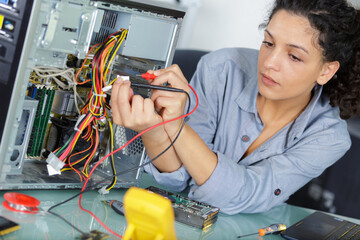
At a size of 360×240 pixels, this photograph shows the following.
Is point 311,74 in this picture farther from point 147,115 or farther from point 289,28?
point 147,115

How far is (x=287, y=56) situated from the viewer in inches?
55.9

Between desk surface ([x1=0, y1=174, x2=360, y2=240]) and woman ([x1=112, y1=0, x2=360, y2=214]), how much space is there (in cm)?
4

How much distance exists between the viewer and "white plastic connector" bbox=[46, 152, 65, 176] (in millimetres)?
1195

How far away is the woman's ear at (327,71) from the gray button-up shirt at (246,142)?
0.31 feet

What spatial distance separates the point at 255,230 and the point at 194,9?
8.98 feet

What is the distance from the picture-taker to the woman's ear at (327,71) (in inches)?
60.3

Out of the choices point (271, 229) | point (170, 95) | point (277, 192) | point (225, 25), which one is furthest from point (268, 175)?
point (225, 25)

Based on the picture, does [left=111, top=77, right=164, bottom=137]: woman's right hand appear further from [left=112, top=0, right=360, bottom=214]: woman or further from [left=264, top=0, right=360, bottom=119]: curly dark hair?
[left=264, top=0, right=360, bottom=119]: curly dark hair

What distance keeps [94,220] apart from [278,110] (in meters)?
0.79

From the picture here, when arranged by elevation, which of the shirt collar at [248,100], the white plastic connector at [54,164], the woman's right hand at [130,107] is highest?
the shirt collar at [248,100]

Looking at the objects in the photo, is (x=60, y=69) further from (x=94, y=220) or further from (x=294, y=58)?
(x=294, y=58)

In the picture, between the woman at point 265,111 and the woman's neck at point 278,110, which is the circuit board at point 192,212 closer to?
the woman at point 265,111

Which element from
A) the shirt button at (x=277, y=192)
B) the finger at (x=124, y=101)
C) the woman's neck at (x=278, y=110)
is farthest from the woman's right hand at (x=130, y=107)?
the woman's neck at (x=278, y=110)

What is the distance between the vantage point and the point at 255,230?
134 cm
